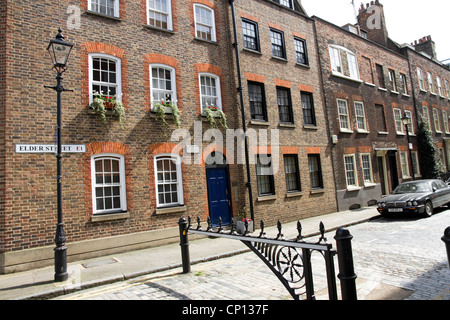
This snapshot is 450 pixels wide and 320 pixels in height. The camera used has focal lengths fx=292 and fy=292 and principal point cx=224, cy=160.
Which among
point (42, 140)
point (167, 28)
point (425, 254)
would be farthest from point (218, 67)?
point (425, 254)

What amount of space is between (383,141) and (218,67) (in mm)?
13355

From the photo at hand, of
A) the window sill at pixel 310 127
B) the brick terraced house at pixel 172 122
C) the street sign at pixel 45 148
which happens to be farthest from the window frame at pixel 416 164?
the street sign at pixel 45 148

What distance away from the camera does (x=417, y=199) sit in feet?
38.5

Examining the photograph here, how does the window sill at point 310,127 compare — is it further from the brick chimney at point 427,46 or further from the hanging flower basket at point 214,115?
the brick chimney at point 427,46

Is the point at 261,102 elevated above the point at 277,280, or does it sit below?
above

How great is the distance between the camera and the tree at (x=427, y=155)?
876 inches

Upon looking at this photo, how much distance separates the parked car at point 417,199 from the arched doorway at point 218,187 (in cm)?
660

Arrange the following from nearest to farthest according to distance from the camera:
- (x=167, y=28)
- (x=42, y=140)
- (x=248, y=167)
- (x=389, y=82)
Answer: (x=42, y=140)
(x=167, y=28)
(x=248, y=167)
(x=389, y=82)

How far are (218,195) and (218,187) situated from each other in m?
0.32

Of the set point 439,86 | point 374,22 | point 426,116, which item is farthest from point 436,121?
point 374,22

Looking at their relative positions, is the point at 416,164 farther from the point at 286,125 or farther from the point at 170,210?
the point at 170,210

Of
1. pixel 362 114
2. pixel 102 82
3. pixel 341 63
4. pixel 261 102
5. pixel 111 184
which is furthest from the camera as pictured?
pixel 362 114
